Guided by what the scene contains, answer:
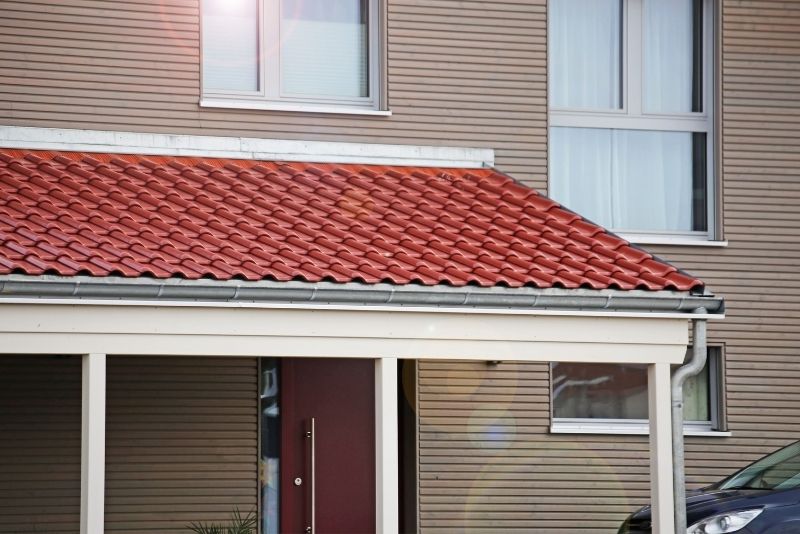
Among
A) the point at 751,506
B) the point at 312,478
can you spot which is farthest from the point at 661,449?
the point at 312,478

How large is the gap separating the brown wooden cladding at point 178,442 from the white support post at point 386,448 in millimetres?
2692

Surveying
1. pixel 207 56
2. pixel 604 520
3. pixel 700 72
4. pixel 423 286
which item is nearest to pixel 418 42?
pixel 207 56

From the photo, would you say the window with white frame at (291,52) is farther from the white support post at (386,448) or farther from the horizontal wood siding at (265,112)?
the white support post at (386,448)

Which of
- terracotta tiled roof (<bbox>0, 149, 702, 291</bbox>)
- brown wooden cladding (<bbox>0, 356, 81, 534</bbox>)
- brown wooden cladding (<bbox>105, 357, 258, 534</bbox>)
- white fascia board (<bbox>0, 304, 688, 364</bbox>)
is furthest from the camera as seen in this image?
brown wooden cladding (<bbox>105, 357, 258, 534</bbox>)

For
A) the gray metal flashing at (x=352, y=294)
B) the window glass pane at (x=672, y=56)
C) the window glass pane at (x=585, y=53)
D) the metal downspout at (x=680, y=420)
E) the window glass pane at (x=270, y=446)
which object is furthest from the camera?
the window glass pane at (x=672, y=56)

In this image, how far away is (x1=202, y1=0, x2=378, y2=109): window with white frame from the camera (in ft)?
41.7

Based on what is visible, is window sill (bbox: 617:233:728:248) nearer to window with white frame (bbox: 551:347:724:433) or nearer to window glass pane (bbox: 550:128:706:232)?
window glass pane (bbox: 550:128:706:232)

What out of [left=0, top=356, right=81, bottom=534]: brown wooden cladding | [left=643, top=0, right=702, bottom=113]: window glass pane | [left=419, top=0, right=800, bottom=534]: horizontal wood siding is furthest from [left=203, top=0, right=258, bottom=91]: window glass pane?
[left=643, top=0, right=702, bottom=113]: window glass pane

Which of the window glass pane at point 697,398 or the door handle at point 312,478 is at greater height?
the window glass pane at point 697,398

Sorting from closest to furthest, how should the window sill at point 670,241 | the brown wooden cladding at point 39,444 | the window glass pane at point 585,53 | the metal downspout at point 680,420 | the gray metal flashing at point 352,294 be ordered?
the gray metal flashing at point 352,294, the metal downspout at point 680,420, the brown wooden cladding at point 39,444, the window sill at point 670,241, the window glass pane at point 585,53

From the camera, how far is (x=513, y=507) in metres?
12.6

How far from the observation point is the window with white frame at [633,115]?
44.3ft

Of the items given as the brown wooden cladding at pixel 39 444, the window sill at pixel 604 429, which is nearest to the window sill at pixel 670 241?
the window sill at pixel 604 429

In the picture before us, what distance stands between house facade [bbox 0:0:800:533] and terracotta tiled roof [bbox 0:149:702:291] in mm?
434
